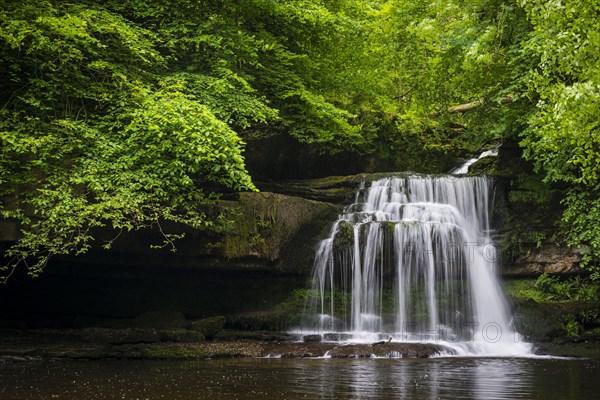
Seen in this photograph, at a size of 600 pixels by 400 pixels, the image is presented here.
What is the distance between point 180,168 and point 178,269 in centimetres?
445

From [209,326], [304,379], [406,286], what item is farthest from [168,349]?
[406,286]

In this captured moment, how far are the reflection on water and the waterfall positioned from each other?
3.31 metres

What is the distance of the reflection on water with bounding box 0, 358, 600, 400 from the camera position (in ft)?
27.3

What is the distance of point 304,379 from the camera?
983 centimetres

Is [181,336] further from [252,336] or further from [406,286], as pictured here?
[406,286]

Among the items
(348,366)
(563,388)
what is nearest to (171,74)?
(348,366)

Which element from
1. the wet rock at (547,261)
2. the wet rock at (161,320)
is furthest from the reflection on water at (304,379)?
the wet rock at (547,261)

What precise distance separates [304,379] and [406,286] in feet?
25.3

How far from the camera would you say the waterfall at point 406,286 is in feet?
54.2

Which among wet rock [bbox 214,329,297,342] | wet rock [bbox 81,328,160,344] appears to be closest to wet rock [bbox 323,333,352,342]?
wet rock [bbox 214,329,297,342]

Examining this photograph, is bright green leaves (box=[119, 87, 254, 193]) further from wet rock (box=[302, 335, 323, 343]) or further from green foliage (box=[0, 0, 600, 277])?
wet rock (box=[302, 335, 323, 343])

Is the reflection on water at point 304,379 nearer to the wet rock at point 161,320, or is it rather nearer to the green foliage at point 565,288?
the wet rock at point 161,320

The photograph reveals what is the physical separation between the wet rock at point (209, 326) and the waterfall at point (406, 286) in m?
2.55

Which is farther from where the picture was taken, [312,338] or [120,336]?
[312,338]
